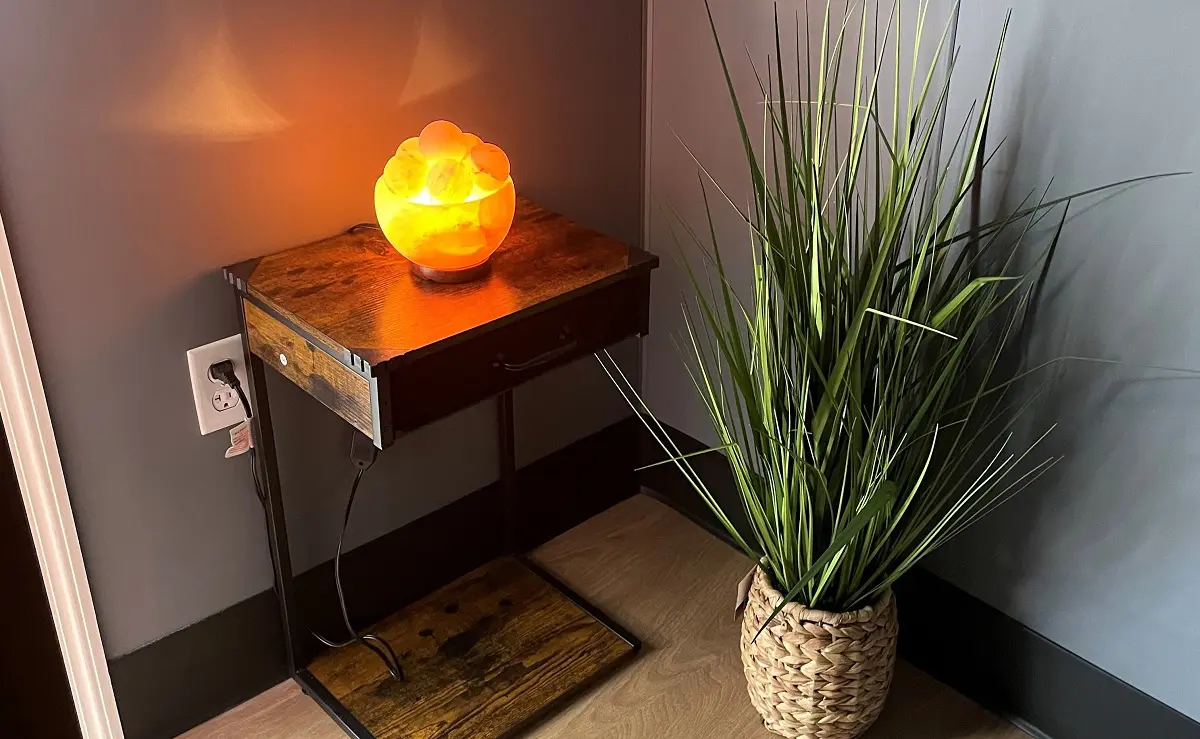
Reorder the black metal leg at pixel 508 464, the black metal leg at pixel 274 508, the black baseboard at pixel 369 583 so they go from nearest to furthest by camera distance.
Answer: the black metal leg at pixel 274 508
the black baseboard at pixel 369 583
the black metal leg at pixel 508 464

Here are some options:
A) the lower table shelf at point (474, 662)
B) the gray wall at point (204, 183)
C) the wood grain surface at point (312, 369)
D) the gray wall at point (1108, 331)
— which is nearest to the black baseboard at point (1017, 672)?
the gray wall at point (1108, 331)

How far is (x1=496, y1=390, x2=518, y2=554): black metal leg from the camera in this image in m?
1.83

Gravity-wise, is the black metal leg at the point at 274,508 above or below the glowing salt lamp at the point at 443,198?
below

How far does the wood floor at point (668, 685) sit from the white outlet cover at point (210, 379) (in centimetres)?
47

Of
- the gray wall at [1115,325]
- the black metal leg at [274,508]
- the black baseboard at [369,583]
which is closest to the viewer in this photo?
the gray wall at [1115,325]

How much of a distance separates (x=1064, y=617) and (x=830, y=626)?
379 mm

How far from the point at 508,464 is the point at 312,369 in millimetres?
608

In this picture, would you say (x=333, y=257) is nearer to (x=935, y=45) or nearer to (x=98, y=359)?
(x=98, y=359)

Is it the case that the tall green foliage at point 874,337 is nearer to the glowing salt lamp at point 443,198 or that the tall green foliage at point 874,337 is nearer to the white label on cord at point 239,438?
the glowing salt lamp at point 443,198

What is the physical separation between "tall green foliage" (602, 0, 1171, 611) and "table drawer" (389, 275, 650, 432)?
16cm

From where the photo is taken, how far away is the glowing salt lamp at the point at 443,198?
1328mm

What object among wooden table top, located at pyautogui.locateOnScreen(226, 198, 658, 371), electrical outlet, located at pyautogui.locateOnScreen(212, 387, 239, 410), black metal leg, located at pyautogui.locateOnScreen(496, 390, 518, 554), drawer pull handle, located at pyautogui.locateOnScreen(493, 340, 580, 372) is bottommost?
black metal leg, located at pyautogui.locateOnScreen(496, 390, 518, 554)

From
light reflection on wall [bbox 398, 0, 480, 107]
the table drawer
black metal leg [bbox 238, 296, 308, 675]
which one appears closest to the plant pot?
the table drawer

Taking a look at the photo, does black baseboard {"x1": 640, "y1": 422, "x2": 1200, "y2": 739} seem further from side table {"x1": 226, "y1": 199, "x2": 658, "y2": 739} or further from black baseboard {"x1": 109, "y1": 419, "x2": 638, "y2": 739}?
black baseboard {"x1": 109, "y1": 419, "x2": 638, "y2": 739}
